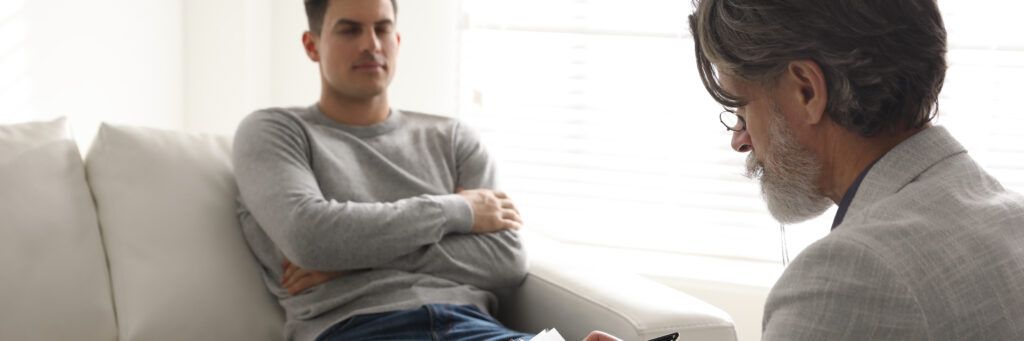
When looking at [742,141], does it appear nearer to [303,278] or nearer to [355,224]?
[355,224]

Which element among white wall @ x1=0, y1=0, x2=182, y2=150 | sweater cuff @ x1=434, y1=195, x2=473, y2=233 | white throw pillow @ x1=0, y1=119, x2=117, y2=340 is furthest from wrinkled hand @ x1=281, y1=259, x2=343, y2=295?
white wall @ x1=0, y1=0, x2=182, y2=150

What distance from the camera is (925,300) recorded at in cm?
97

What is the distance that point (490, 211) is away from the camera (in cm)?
242

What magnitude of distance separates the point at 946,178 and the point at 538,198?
96.2 inches

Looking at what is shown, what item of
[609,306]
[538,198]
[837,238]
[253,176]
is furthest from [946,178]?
[538,198]

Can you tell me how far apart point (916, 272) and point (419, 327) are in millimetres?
1382

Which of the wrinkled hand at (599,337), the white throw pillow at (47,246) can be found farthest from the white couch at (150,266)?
the wrinkled hand at (599,337)

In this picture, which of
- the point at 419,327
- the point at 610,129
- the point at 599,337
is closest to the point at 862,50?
the point at 599,337

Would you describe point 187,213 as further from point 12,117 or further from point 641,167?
point 641,167

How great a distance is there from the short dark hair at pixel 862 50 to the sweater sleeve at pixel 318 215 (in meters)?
1.21

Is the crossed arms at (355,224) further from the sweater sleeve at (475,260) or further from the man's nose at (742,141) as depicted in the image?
the man's nose at (742,141)

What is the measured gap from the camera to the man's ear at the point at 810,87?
116cm

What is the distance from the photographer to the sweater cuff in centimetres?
234

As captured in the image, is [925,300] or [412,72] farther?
[412,72]
